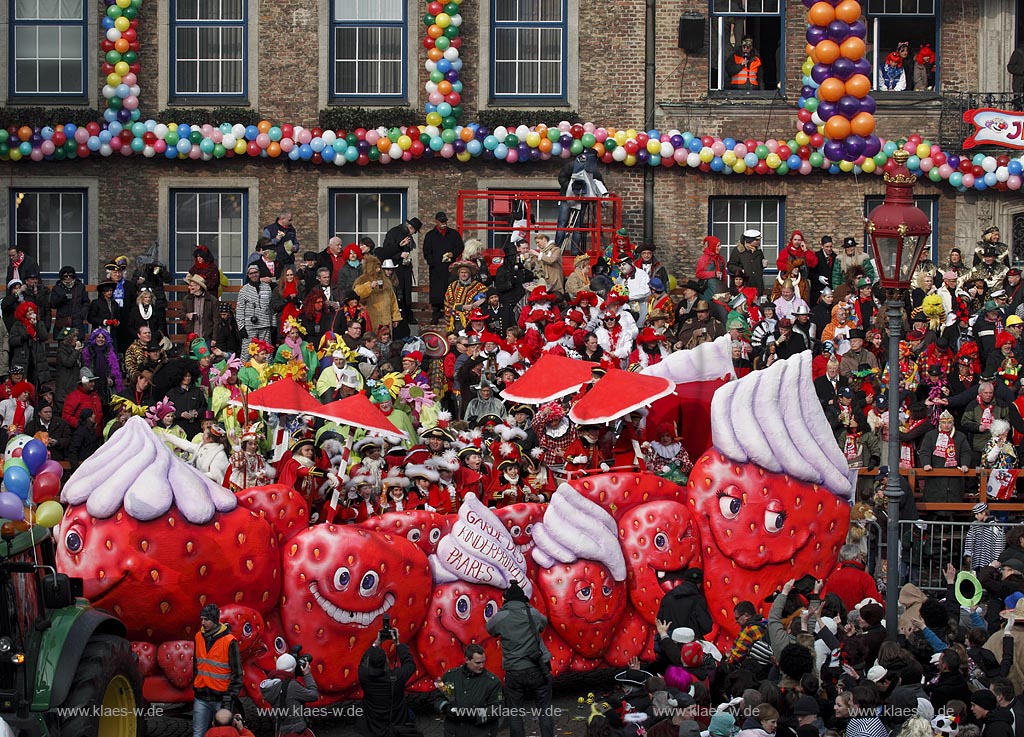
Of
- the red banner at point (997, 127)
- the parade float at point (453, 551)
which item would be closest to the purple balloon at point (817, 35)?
the red banner at point (997, 127)

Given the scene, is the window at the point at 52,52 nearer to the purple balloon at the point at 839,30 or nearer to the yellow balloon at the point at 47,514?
the purple balloon at the point at 839,30

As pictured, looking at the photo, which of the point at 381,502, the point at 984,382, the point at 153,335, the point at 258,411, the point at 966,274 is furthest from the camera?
the point at 966,274

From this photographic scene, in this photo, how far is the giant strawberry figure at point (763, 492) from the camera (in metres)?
19.7

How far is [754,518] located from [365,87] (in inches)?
536

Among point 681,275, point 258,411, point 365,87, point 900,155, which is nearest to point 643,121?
point 681,275

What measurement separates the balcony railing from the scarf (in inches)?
358

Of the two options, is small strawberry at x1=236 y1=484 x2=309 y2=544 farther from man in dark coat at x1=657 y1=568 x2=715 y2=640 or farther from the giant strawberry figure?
the giant strawberry figure

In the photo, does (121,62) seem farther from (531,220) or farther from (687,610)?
(687,610)

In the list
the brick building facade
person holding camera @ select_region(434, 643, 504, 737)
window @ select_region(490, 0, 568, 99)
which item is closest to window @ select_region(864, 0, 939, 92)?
the brick building facade

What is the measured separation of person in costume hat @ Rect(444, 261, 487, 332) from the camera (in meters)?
25.3

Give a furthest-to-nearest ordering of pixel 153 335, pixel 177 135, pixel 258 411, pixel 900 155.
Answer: pixel 177 135
pixel 153 335
pixel 258 411
pixel 900 155

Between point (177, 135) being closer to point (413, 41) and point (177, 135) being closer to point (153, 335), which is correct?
point (413, 41)

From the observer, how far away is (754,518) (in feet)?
64.6

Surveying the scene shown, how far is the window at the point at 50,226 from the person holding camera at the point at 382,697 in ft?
52.8
